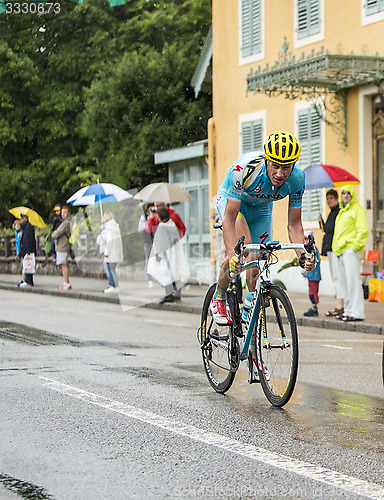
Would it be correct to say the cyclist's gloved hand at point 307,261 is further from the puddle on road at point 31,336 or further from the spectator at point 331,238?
the spectator at point 331,238

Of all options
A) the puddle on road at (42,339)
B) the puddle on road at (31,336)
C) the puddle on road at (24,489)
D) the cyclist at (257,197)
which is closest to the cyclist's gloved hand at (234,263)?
the cyclist at (257,197)

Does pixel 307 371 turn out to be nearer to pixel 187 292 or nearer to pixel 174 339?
pixel 174 339

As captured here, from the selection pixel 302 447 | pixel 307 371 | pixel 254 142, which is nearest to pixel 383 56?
pixel 254 142

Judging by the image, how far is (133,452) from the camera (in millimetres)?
5539

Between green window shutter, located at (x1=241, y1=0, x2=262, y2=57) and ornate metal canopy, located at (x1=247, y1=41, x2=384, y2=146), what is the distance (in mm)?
2252

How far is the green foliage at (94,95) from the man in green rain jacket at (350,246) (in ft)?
57.5

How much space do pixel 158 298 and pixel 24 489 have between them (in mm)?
15119

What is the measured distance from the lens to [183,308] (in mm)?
18016

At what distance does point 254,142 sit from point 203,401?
16.3 m

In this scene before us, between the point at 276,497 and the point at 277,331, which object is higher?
the point at 277,331

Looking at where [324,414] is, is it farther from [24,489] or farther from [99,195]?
[99,195]

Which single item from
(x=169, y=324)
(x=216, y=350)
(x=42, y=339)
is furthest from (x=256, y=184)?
(x=169, y=324)

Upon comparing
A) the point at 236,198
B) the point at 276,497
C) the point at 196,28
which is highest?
the point at 196,28

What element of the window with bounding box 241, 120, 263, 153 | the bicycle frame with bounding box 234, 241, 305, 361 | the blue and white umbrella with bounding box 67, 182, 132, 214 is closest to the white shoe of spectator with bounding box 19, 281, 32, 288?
the blue and white umbrella with bounding box 67, 182, 132, 214
